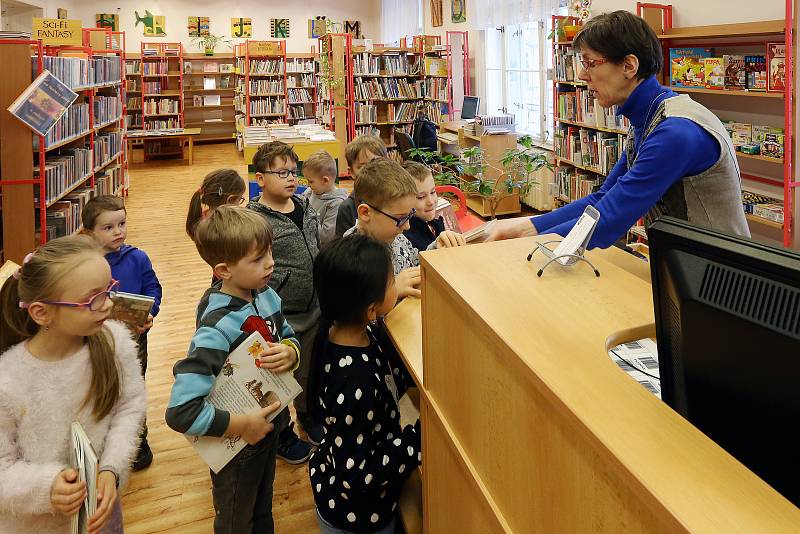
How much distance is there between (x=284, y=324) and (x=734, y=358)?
1.35m

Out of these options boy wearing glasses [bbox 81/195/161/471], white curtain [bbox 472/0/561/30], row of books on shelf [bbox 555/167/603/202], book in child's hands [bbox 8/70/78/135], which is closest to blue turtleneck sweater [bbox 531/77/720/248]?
boy wearing glasses [bbox 81/195/161/471]

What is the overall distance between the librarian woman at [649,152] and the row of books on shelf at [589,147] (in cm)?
366

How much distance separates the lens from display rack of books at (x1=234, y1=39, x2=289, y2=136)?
466 inches

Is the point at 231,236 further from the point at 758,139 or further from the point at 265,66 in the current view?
the point at 265,66

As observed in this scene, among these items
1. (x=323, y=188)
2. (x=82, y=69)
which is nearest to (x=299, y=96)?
(x=82, y=69)

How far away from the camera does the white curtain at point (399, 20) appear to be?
12086 mm

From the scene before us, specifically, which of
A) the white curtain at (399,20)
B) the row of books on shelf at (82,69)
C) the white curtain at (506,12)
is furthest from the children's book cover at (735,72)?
the white curtain at (399,20)

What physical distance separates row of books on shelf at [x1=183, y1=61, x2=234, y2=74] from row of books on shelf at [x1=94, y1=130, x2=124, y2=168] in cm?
618

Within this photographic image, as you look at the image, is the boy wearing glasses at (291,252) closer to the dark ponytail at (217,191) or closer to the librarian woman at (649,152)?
the dark ponytail at (217,191)

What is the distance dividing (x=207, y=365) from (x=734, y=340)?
121 cm

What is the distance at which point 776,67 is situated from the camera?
3.41 meters

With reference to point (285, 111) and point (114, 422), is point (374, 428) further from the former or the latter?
point (285, 111)

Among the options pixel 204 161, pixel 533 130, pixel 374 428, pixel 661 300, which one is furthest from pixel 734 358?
pixel 204 161

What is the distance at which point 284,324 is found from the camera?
179 cm
